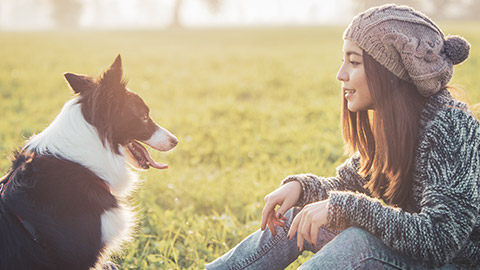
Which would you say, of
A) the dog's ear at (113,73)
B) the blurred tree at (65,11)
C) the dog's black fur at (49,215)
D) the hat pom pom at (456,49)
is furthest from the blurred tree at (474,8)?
the dog's black fur at (49,215)

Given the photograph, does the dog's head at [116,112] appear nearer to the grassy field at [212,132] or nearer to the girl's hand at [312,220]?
the grassy field at [212,132]

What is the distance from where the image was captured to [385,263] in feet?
5.97

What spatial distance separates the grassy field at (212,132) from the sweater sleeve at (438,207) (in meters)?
0.62

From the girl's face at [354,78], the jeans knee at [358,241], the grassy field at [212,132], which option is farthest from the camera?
the grassy field at [212,132]

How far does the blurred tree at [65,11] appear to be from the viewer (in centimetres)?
5919

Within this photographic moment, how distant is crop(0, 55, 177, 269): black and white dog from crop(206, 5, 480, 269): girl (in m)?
0.78

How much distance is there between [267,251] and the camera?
2344 millimetres

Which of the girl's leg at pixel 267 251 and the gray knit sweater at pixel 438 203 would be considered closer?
the gray knit sweater at pixel 438 203

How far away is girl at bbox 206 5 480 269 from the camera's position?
1.75 meters

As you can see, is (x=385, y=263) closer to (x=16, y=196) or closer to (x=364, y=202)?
(x=364, y=202)

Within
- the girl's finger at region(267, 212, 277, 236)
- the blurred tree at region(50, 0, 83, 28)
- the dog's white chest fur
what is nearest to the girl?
the girl's finger at region(267, 212, 277, 236)

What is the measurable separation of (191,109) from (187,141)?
2.20m

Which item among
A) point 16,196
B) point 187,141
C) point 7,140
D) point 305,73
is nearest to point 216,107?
point 187,141

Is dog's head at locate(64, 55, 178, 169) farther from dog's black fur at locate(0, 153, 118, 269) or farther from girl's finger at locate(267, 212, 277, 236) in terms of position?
girl's finger at locate(267, 212, 277, 236)
